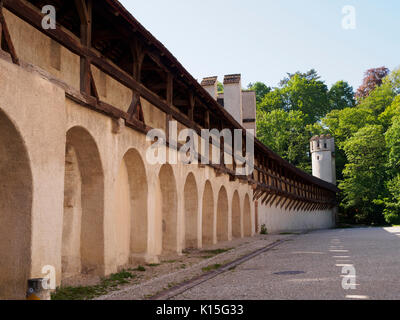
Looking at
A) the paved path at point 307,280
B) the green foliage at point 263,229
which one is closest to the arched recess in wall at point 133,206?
the paved path at point 307,280

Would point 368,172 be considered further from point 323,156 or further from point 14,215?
point 14,215

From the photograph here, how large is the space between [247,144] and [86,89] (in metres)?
16.3

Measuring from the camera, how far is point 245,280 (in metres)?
8.02

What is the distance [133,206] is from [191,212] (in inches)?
196

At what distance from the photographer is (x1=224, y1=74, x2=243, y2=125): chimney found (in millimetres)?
27703

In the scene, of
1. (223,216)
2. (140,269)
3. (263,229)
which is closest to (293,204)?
(263,229)

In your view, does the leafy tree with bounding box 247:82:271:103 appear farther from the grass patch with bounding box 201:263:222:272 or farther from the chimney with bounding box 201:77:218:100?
the grass patch with bounding box 201:263:222:272

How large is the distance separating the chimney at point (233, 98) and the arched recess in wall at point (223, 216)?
28.4 ft

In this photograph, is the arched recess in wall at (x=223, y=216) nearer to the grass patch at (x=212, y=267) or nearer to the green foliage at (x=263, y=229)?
the green foliage at (x=263, y=229)

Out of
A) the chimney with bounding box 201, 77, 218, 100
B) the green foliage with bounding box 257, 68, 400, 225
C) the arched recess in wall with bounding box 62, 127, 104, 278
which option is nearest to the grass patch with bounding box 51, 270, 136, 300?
the arched recess in wall with bounding box 62, 127, 104, 278

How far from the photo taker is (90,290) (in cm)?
714

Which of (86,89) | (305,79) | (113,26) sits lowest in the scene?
(86,89)
